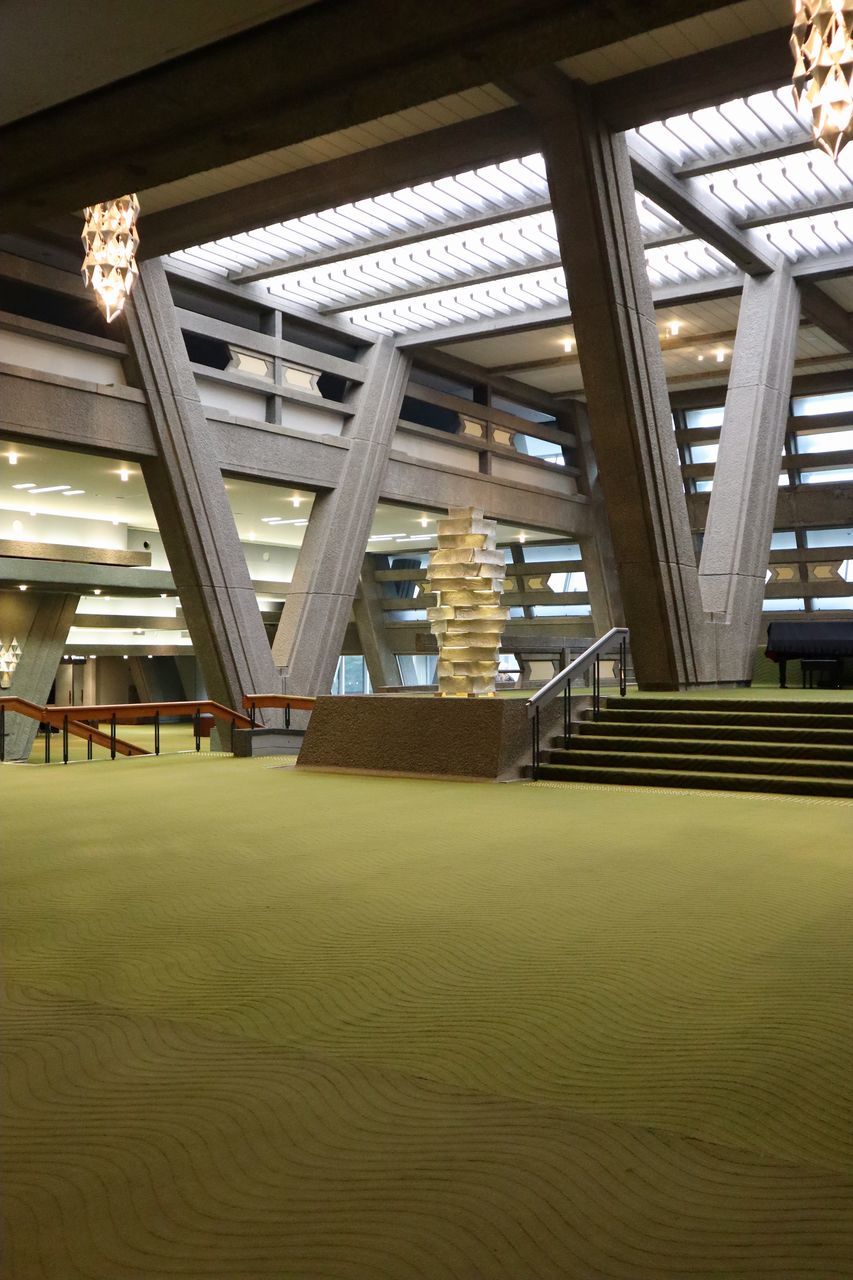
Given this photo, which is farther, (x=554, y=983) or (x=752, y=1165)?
(x=554, y=983)

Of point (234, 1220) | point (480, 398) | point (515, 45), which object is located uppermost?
point (480, 398)

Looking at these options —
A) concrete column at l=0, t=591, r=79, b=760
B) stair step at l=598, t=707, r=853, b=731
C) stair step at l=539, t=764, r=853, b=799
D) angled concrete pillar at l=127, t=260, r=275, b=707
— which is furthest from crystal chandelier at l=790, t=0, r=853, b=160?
concrete column at l=0, t=591, r=79, b=760

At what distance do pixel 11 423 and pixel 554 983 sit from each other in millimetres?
12590

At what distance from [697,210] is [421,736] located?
26.4 ft

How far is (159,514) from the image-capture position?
17297mm

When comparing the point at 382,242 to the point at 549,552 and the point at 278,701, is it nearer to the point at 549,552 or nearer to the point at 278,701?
the point at 278,701

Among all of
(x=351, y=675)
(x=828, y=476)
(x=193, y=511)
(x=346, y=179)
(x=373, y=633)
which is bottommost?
(x=351, y=675)

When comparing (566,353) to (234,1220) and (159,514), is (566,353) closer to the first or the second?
(159,514)

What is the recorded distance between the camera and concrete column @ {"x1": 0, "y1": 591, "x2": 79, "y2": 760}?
71.5 feet

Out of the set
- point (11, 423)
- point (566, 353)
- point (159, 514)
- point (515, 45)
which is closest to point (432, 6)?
point (515, 45)

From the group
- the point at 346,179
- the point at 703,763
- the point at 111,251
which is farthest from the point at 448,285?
the point at 703,763

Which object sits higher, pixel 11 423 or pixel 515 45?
pixel 11 423

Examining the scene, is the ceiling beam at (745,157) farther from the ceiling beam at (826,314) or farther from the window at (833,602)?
the window at (833,602)

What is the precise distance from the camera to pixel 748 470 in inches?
677
